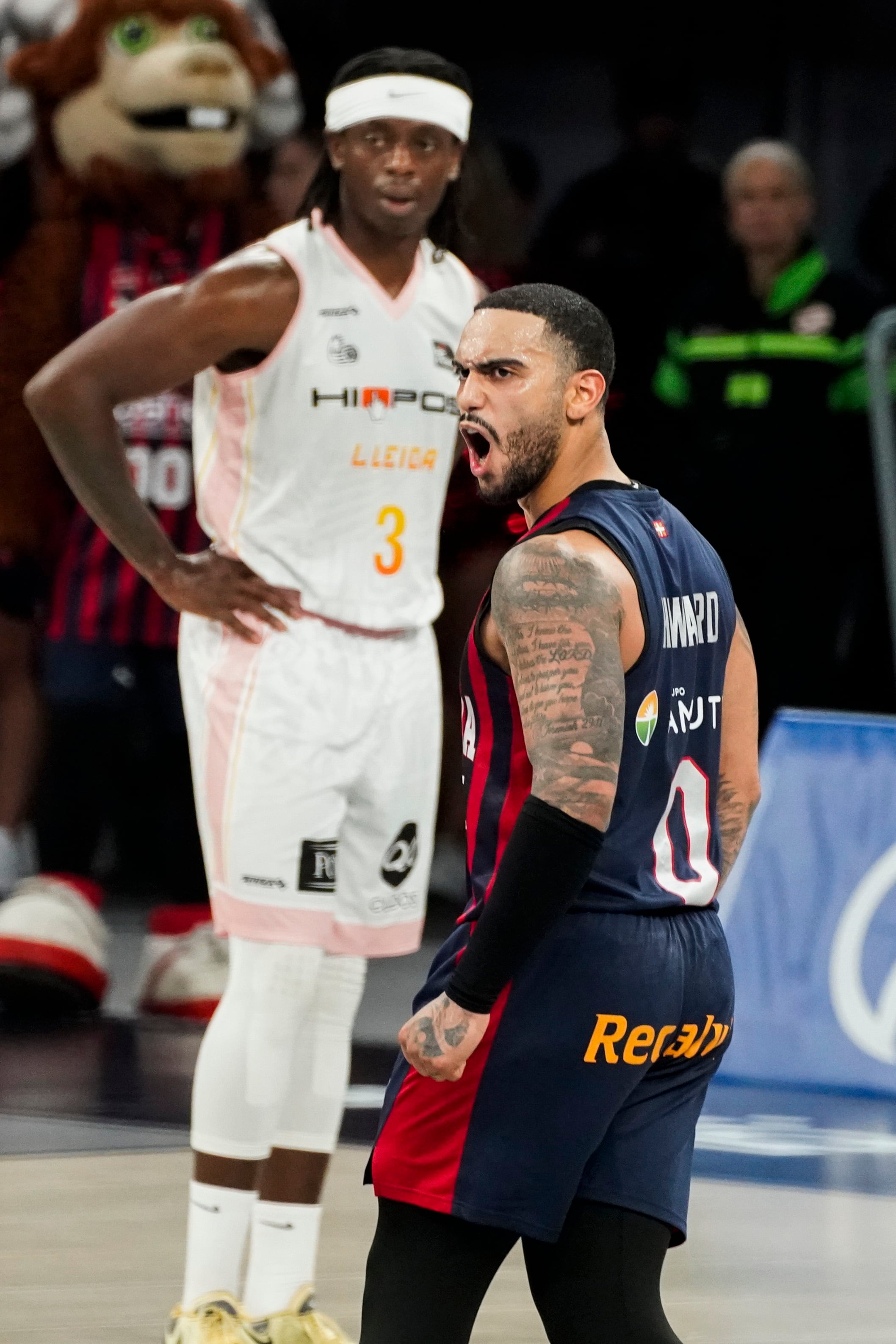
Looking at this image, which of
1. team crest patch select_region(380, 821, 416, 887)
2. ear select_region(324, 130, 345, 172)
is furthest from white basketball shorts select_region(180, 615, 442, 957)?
ear select_region(324, 130, 345, 172)

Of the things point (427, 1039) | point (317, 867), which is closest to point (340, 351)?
point (317, 867)

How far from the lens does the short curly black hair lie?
102 inches

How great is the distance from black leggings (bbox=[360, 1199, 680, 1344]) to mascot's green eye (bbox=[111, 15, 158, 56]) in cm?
402

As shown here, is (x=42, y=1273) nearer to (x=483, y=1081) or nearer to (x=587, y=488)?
(x=483, y=1081)

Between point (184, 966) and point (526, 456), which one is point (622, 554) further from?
point (184, 966)

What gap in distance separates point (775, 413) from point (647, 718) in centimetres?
465

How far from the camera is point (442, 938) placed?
277 inches

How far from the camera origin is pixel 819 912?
5418 mm

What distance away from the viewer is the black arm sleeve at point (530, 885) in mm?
2365

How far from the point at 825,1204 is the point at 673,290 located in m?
4.30

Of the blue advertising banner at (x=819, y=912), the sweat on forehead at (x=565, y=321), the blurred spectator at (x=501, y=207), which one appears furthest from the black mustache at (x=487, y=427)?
the blurred spectator at (x=501, y=207)

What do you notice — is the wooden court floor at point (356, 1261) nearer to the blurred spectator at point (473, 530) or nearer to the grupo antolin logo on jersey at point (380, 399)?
the grupo antolin logo on jersey at point (380, 399)

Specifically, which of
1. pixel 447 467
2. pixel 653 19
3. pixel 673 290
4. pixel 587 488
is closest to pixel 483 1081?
pixel 587 488

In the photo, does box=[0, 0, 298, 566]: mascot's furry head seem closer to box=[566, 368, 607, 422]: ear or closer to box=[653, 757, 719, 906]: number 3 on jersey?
box=[566, 368, 607, 422]: ear
